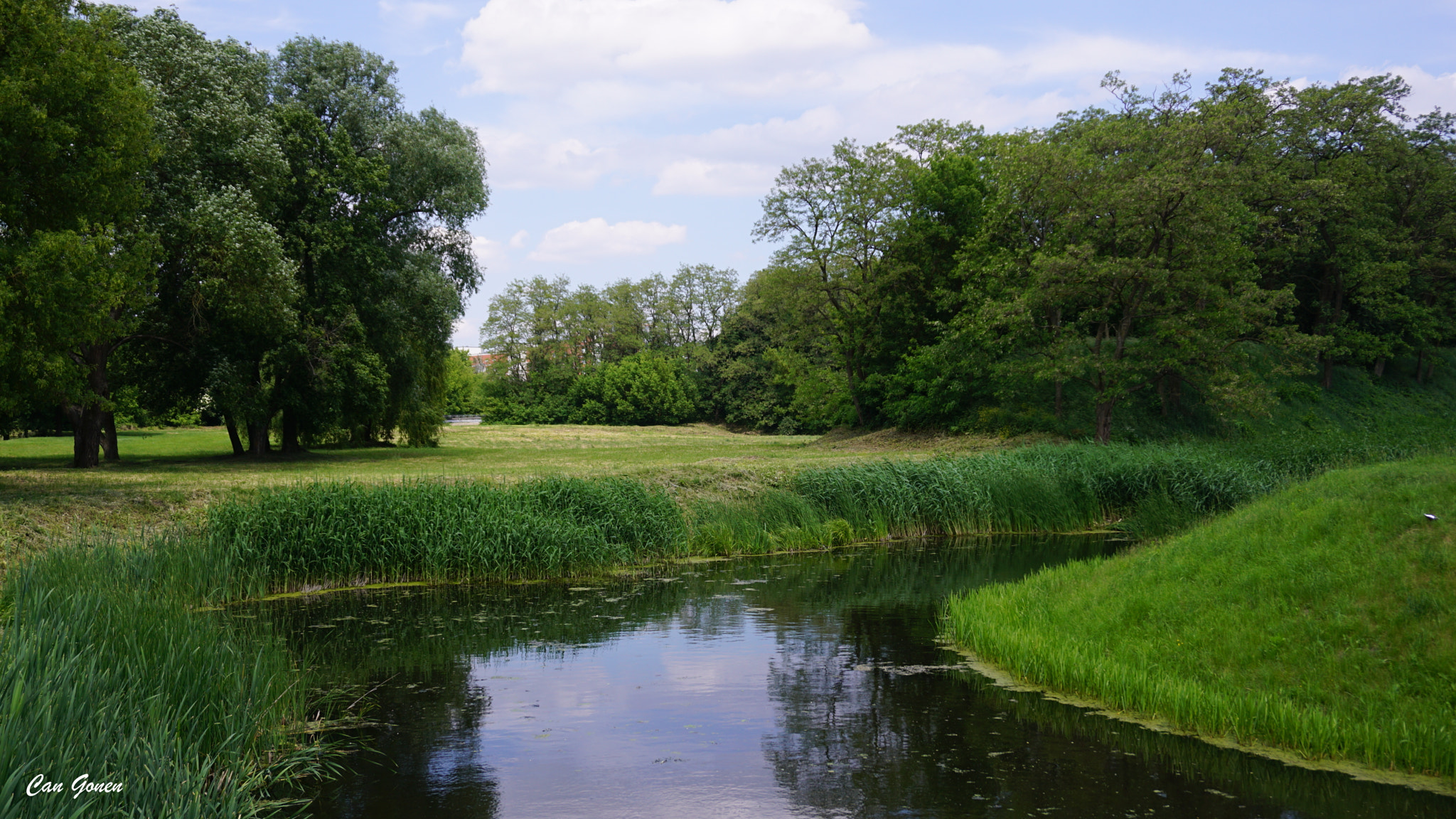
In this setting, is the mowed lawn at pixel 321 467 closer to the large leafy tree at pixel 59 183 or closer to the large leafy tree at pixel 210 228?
the large leafy tree at pixel 59 183

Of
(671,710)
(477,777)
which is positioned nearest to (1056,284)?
(671,710)

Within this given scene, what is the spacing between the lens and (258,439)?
33.0 metres

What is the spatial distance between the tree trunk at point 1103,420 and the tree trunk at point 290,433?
29602mm

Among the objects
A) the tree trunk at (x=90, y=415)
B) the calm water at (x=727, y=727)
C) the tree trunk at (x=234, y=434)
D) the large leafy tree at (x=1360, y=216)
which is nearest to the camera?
the calm water at (x=727, y=727)

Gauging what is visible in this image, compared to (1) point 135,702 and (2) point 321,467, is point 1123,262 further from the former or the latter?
(1) point 135,702

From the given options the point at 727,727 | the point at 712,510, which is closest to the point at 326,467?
the point at 712,510

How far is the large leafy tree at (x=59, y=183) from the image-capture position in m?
16.0

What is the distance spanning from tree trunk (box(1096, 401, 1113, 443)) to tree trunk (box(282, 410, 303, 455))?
29.6 m

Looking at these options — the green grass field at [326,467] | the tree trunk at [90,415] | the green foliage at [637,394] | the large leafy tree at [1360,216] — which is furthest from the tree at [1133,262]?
the green foliage at [637,394]

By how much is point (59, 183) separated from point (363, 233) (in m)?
15.5

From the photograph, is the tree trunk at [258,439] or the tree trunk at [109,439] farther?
the tree trunk at [258,439]

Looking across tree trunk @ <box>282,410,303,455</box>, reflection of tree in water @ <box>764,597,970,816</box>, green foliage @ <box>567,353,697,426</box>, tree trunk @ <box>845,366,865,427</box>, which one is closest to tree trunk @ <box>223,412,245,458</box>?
tree trunk @ <box>282,410,303,455</box>

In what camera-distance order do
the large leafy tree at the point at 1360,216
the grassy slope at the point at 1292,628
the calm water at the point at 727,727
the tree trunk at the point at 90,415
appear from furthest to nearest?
1. the large leafy tree at the point at 1360,216
2. the tree trunk at the point at 90,415
3. the grassy slope at the point at 1292,628
4. the calm water at the point at 727,727

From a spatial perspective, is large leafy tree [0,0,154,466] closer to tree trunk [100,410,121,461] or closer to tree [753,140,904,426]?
tree trunk [100,410,121,461]
